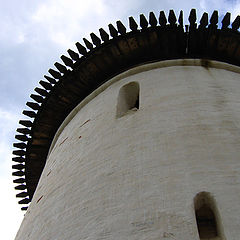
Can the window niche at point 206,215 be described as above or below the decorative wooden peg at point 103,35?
below

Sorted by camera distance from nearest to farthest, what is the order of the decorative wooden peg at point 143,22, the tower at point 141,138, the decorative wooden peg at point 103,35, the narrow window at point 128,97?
the tower at point 141,138, the narrow window at point 128,97, the decorative wooden peg at point 143,22, the decorative wooden peg at point 103,35

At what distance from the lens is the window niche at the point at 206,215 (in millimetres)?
3303

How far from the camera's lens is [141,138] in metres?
4.50

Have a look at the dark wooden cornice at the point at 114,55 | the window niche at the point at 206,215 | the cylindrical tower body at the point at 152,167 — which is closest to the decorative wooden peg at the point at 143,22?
the dark wooden cornice at the point at 114,55

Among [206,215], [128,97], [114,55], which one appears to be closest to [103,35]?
[114,55]

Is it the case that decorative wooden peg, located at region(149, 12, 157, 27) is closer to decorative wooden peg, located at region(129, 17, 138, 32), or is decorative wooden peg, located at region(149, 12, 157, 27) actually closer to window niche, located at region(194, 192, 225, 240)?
decorative wooden peg, located at region(129, 17, 138, 32)

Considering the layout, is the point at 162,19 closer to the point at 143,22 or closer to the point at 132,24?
the point at 143,22

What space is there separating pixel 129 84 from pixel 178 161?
2.71 m

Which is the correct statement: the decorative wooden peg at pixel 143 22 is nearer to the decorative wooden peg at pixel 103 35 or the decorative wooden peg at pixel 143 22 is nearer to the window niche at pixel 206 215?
the decorative wooden peg at pixel 103 35

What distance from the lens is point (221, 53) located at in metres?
7.00

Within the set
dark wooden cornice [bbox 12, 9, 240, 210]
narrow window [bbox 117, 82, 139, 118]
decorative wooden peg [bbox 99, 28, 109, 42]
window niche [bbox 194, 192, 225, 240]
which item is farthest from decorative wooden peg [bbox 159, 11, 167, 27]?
window niche [bbox 194, 192, 225, 240]

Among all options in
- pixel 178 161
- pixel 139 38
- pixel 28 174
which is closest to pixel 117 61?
pixel 139 38

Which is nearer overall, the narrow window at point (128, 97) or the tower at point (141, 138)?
the tower at point (141, 138)

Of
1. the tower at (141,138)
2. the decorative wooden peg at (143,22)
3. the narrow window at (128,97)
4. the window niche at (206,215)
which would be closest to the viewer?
the window niche at (206,215)
